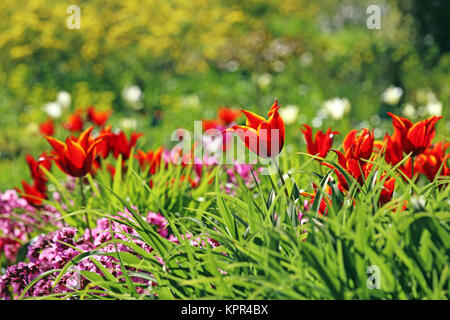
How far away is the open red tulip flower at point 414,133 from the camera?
198 centimetres

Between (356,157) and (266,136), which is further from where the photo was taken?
(356,157)

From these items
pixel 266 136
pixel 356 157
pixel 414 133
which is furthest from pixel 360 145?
pixel 266 136

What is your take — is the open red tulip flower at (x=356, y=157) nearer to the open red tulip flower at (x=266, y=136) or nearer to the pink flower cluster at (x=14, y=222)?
the open red tulip flower at (x=266, y=136)

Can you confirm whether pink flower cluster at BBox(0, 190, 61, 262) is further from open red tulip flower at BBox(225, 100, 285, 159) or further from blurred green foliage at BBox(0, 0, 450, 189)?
blurred green foliage at BBox(0, 0, 450, 189)

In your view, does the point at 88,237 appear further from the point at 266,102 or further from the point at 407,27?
the point at 407,27

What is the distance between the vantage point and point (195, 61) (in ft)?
35.1

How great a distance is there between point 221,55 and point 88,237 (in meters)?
8.00

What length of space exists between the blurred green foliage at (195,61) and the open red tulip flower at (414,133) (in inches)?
140

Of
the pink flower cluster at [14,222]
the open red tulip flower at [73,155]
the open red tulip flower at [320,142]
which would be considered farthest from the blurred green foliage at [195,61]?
the open red tulip flower at [320,142]

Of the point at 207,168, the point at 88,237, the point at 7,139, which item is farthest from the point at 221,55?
the point at 88,237

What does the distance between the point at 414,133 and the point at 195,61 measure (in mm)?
9015

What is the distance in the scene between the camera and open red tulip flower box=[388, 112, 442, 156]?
6.48ft

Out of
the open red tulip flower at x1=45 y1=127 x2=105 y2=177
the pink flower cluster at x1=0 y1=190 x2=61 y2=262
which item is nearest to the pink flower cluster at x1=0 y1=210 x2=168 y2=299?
the open red tulip flower at x1=45 y1=127 x2=105 y2=177

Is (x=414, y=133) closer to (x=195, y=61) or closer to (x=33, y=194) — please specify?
(x=33, y=194)
